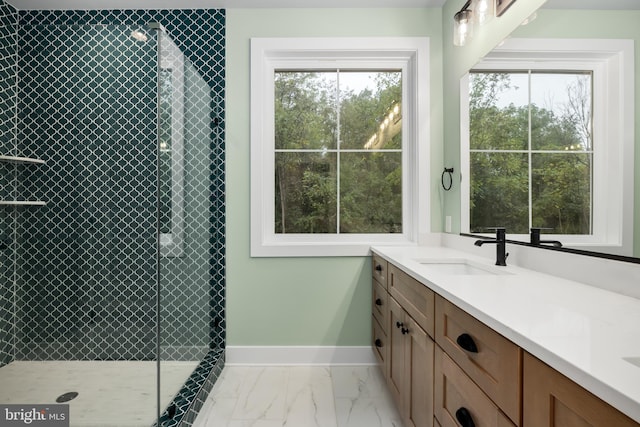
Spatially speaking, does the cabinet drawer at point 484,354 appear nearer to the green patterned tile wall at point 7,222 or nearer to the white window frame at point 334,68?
the white window frame at point 334,68

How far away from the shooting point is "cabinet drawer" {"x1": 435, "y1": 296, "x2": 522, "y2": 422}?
73 centimetres

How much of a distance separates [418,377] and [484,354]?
598mm

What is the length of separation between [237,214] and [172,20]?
60.2 inches

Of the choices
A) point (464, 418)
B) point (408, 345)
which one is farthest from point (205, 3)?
point (464, 418)

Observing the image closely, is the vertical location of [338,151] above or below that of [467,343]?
above

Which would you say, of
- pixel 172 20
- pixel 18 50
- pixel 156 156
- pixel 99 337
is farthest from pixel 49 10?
pixel 99 337

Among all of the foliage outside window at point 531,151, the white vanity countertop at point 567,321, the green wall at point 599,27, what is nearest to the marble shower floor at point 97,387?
the white vanity countertop at point 567,321

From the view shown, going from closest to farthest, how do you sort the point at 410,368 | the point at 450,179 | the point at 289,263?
the point at 410,368
the point at 450,179
the point at 289,263

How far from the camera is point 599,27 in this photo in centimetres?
112

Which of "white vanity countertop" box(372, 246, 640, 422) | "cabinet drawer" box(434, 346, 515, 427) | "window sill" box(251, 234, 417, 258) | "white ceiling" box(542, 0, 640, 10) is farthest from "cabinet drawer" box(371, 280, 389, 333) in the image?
"white ceiling" box(542, 0, 640, 10)

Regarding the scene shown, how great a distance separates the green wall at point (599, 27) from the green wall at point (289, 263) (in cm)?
108

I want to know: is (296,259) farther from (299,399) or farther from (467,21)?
(467,21)

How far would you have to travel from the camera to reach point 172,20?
2455mm

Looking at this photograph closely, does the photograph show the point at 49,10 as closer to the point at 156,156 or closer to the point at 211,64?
the point at 211,64
